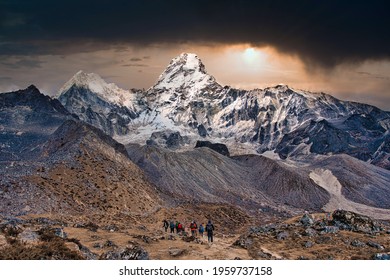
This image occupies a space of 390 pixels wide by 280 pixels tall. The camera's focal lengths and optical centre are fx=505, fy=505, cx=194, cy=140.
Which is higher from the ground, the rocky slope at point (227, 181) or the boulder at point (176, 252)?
the boulder at point (176, 252)

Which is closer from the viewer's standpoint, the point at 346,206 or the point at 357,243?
the point at 357,243

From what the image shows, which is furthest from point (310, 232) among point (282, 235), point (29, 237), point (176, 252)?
point (29, 237)

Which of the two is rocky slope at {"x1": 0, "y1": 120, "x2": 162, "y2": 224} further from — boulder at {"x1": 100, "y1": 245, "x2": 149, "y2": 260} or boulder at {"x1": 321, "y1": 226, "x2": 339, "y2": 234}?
boulder at {"x1": 100, "y1": 245, "x2": 149, "y2": 260}

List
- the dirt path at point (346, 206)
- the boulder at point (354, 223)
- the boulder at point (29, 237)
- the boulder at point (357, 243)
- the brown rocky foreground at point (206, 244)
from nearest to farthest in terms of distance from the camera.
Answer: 1. the brown rocky foreground at point (206, 244)
2. the boulder at point (29, 237)
3. the boulder at point (357, 243)
4. the boulder at point (354, 223)
5. the dirt path at point (346, 206)

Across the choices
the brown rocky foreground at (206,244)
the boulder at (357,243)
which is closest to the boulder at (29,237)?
the brown rocky foreground at (206,244)

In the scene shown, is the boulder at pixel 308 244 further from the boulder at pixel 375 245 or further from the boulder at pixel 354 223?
the boulder at pixel 354 223

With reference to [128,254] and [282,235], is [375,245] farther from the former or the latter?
[128,254]

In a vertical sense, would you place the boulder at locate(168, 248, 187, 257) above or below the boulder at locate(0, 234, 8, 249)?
below

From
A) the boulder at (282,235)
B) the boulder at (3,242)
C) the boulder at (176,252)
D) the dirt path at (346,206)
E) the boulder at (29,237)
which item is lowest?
the dirt path at (346,206)

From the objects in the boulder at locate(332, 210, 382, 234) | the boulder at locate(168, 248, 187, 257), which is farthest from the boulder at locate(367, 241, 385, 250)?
the boulder at locate(168, 248, 187, 257)
